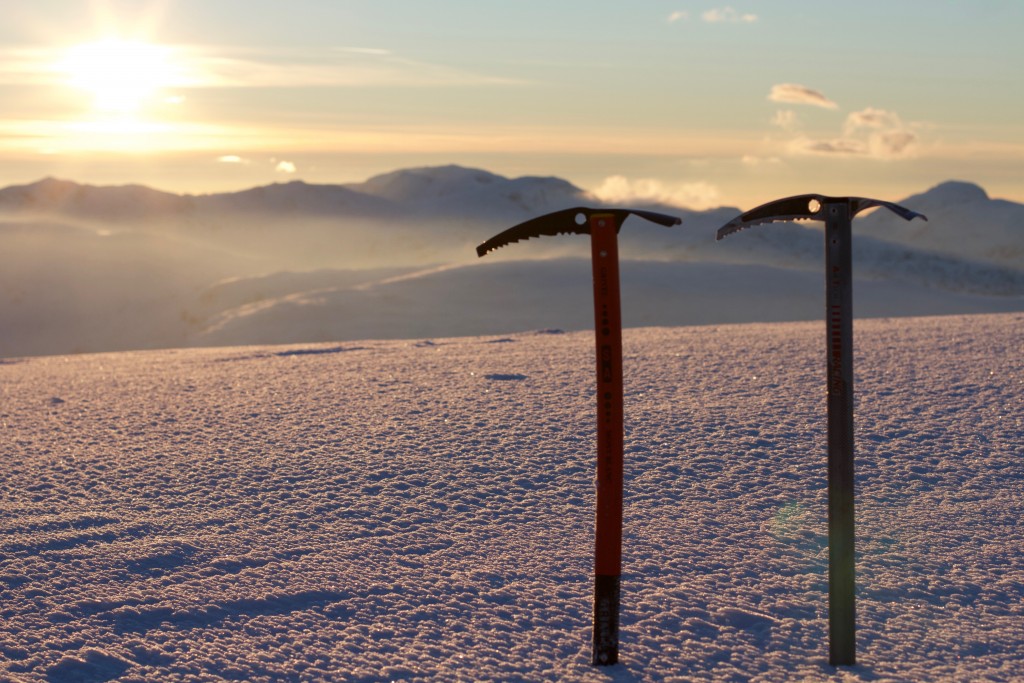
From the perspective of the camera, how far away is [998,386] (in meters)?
6.37

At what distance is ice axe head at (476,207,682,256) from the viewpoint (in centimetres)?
274

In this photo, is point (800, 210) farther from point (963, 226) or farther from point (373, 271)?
point (963, 226)

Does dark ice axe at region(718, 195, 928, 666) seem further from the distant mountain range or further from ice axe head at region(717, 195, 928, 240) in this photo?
the distant mountain range

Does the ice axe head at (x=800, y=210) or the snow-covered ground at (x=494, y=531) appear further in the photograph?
the snow-covered ground at (x=494, y=531)

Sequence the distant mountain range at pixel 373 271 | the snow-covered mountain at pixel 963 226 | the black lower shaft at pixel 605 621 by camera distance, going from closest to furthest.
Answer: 1. the black lower shaft at pixel 605 621
2. the distant mountain range at pixel 373 271
3. the snow-covered mountain at pixel 963 226

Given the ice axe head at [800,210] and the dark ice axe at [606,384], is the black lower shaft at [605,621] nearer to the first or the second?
the dark ice axe at [606,384]

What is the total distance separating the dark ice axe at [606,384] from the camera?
2.72 meters

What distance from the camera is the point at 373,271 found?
34.3 meters

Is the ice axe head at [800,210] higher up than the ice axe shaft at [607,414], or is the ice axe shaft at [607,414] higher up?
the ice axe head at [800,210]

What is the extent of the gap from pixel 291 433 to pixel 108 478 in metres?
1.06

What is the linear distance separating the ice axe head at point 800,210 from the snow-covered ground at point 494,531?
1330 millimetres

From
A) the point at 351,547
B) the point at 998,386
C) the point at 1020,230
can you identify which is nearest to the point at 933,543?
the point at 351,547

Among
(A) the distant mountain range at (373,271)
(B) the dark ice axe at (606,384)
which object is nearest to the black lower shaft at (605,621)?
(B) the dark ice axe at (606,384)

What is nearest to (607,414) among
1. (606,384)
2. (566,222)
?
(606,384)
